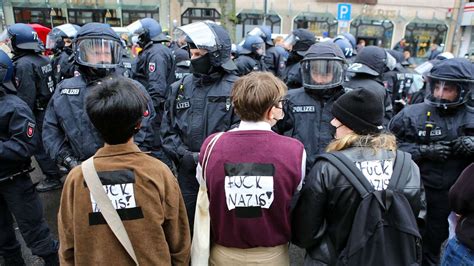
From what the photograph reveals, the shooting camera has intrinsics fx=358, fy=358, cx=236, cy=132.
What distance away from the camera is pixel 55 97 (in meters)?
2.97

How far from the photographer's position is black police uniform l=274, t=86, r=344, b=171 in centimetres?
313

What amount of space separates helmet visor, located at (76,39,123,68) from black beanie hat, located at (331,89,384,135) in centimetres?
199

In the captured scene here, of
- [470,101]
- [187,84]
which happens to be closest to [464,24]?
[470,101]

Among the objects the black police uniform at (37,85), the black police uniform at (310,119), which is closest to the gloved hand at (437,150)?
the black police uniform at (310,119)

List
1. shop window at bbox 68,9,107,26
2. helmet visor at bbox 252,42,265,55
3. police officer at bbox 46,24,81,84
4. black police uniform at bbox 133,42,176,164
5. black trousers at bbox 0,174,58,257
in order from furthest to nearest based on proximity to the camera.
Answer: shop window at bbox 68,9,107,26 < helmet visor at bbox 252,42,265,55 < police officer at bbox 46,24,81,84 < black police uniform at bbox 133,42,176,164 < black trousers at bbox 0,174,58,257

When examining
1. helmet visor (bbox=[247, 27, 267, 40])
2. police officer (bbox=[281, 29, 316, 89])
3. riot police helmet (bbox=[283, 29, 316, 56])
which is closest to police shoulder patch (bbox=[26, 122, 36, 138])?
police officer (bbox=[281, 29, 316, 89])

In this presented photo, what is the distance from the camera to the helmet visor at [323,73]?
3.18m

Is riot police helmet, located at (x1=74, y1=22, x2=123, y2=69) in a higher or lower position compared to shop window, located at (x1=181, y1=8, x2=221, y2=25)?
lower

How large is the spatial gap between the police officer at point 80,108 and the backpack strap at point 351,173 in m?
1.60

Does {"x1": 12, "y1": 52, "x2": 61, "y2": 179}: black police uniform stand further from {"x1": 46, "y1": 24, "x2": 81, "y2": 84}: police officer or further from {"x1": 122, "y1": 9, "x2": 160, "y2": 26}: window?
{"x1": 122, "y1": 9, "x2": 160, "y2": 26}: window

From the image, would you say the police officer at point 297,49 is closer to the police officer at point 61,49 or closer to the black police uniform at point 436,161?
the black police uniform at point 436,161

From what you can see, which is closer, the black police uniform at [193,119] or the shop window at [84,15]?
the black police uniform at [193,119]

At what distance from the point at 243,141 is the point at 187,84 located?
4.44 ft

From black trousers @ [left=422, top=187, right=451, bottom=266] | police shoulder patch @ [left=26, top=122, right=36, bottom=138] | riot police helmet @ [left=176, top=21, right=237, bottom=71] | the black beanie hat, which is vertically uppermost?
riot police helmet @ [left=176, top=21, right=237, bottom=71]
